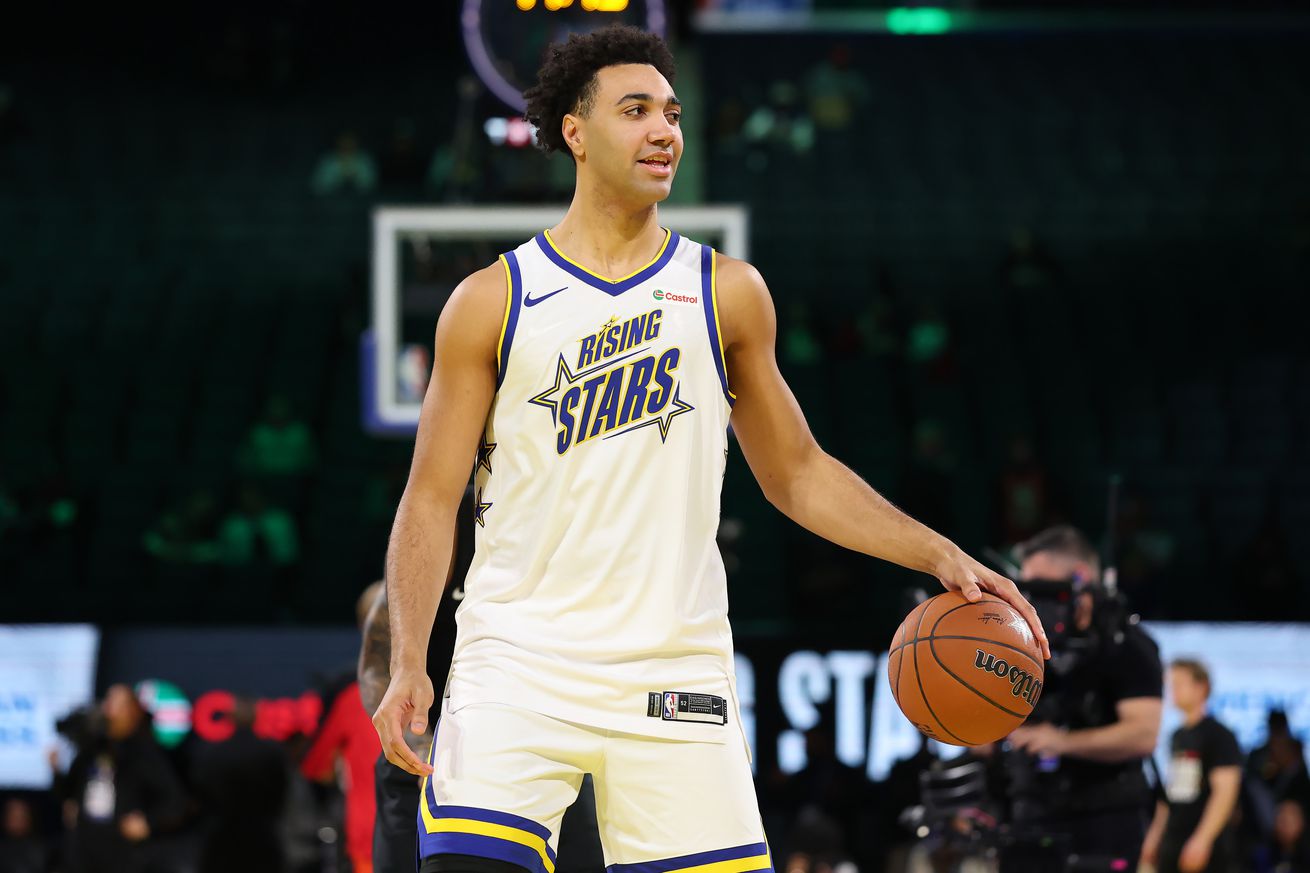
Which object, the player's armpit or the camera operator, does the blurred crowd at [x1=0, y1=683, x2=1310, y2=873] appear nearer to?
the camera operator

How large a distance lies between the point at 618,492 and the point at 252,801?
887cm

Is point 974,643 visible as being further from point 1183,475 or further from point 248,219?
point 248,219

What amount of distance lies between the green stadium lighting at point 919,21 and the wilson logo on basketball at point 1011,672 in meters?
20.9

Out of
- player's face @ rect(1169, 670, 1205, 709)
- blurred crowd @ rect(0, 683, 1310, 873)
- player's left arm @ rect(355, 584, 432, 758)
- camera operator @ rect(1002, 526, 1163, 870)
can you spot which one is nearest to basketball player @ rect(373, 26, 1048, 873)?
player's left arm @ rect(355, 584, 432, 758)

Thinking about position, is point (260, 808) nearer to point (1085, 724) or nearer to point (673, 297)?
point (1085, 724)

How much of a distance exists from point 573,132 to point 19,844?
9.76m

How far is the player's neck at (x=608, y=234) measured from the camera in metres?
3.54

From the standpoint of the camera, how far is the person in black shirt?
817 centimetres

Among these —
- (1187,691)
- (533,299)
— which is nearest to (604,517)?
(533,299)

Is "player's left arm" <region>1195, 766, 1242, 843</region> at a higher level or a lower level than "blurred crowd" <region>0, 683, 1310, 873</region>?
higher

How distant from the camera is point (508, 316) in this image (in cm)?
343

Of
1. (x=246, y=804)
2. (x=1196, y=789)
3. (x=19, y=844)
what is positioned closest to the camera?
(x=1196, y=789)

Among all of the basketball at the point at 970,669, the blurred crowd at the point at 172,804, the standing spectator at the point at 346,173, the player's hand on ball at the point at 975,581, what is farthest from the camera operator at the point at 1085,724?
the standing spectator at the point at 346,173

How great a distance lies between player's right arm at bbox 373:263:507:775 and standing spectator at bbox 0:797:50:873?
9.43 m
